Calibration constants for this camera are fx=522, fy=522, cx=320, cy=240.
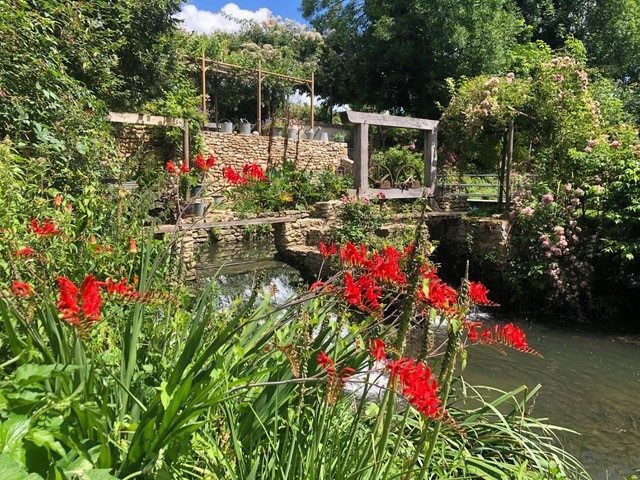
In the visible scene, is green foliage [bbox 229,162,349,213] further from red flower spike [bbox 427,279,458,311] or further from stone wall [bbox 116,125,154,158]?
red flower spike [bbox 427,279,458,311]

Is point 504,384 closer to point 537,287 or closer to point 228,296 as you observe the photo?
point 537,287

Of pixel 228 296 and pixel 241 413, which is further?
A: pixel 228 296

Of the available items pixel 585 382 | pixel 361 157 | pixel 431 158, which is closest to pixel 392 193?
pixel 361 157

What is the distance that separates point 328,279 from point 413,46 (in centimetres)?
1500

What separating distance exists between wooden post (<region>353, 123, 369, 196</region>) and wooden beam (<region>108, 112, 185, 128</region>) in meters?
3.40

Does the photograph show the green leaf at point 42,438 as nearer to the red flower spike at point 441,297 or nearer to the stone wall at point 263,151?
the red flower spike at point 441,297

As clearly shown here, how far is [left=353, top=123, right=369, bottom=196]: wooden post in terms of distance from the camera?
26.7ft

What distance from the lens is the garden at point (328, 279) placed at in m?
1.21

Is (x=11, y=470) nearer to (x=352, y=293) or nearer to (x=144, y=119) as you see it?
(x=352, y=293)

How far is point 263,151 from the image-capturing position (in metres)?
13.3

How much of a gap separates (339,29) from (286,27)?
4173mm

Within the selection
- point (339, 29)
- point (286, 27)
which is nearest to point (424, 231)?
point (339, 29)

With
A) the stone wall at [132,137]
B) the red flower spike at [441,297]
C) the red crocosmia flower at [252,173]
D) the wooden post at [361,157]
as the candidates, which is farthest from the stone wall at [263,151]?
the red flower spike at [441,297]

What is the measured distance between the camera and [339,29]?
17.5 meters
